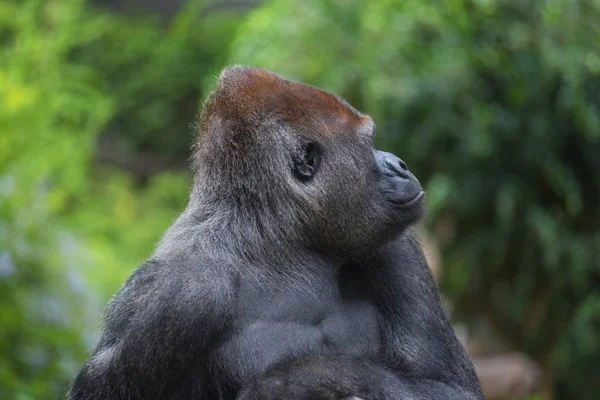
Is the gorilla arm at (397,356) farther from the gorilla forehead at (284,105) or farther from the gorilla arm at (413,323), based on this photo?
the gorilla forehead at (284,105)

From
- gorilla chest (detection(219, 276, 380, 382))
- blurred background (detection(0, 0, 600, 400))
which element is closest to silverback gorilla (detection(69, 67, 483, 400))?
gorilla chest (detection(219, 276, 380, 382))

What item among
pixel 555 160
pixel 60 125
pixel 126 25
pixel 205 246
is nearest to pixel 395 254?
pixel 205 246

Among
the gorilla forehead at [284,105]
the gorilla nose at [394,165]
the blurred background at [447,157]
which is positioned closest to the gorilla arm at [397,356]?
the gorilla nose at [394,165]

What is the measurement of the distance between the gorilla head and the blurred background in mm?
2882

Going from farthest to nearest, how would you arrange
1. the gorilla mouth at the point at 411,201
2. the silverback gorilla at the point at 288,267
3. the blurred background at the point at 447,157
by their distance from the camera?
the blurred background at the point at 447,157 < the gorilla mouth at the point at 411,201 < the silverback gorilla at the point at 288,267

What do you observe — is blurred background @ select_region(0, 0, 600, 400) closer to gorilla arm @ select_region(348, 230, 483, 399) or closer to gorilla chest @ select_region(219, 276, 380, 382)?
gorilla chest @ select_region(219, 276, 380, 382)

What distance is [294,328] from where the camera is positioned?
2.92 metres

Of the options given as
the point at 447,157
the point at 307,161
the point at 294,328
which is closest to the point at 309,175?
the point at 307,161

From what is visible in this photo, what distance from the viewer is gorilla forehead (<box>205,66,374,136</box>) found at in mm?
2977

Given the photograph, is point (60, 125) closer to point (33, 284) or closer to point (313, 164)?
point (33, 284)

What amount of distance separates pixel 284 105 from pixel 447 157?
3.74 m

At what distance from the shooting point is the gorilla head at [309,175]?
2969 millimetres

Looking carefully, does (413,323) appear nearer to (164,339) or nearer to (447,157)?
(164,339)

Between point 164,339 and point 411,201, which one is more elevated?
point 411,201
